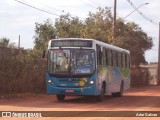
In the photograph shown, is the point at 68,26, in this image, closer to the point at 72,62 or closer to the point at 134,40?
the point at 134,40

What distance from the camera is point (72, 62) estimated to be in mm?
21688

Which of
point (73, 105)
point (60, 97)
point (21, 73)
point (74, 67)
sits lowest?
point (73, 105)

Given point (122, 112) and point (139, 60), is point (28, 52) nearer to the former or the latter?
point (122, 112)

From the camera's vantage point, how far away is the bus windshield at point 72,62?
71.1 feet

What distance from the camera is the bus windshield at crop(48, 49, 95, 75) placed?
2166cm

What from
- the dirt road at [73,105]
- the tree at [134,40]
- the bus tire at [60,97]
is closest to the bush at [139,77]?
the tree at [134,40]

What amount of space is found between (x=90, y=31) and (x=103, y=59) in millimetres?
23986

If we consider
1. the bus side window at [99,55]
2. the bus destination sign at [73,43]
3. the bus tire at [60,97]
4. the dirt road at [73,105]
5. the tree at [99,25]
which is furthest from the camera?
the tree at [99,25]

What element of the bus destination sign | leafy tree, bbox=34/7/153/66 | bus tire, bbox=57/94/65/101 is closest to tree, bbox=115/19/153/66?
leafy tree, bbox=34/7/153/66

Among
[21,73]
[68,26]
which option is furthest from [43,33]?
[21,73]

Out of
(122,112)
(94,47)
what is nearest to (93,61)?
(94,47)

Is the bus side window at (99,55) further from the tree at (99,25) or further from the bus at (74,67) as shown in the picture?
the tree at (99,25)

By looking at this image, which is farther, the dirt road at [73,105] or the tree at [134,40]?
the tree at [134,40]

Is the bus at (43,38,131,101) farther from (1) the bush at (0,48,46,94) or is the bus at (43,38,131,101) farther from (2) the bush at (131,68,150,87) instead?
(2) the bush at (131,68,150,87)
